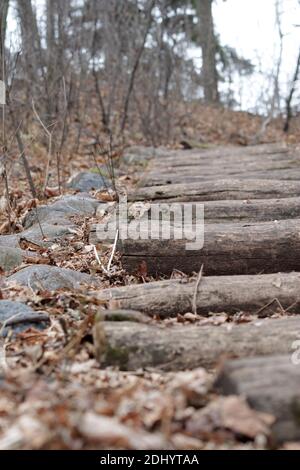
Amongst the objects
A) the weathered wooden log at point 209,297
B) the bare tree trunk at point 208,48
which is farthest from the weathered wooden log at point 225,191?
the bare tree trunk at point 208,48

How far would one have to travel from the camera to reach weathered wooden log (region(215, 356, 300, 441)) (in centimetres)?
163

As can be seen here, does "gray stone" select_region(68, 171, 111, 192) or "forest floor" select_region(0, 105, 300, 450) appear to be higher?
"gray stone" select_region(68, 171, 111, 192)

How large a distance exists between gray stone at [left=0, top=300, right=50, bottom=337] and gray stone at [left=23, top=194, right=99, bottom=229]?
189cm

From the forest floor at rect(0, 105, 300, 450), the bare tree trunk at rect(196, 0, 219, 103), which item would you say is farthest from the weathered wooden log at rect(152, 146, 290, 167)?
the bare tree trunk at rect(196, 0, 219, 103)

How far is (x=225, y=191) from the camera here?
15.5 ft

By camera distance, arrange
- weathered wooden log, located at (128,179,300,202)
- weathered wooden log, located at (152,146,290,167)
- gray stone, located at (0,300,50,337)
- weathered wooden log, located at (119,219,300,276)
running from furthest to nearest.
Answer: weathered wooden log, located at (152,146,290,167) → weathered wooden log, located at (128,179,300,202) → weathered wooden log, located at (119,219,300,276) → gray stone, located at (0,300,50,337)

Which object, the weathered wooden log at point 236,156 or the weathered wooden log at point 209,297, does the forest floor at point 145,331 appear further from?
the weathered wooden log at point 236,156

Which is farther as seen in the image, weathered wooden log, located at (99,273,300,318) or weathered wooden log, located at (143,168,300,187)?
weathered wooden log, located at (143,168,300,187)

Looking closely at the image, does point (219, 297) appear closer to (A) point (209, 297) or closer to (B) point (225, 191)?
(A) point (209, 297)

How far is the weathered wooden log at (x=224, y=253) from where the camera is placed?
320 centimetres

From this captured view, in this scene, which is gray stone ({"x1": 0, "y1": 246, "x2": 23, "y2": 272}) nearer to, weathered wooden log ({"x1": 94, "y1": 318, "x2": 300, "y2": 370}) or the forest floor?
the forest floor

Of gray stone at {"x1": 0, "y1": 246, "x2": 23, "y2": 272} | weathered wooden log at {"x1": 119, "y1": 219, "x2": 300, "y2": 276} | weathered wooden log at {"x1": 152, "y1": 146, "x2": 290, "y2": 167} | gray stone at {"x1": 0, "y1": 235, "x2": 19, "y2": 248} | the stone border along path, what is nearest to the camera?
the stone border along path

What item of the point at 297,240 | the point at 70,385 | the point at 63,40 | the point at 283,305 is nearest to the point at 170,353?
the point at 70,385

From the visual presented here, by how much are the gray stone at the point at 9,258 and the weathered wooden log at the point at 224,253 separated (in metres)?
0.79
